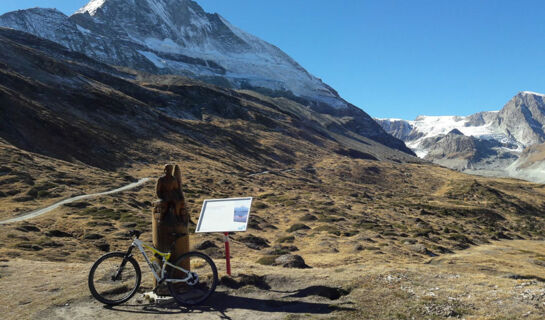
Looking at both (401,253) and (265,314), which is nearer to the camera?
(265,314)

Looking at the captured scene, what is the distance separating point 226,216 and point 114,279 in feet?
13.3

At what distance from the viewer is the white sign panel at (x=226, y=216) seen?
40.3 ft

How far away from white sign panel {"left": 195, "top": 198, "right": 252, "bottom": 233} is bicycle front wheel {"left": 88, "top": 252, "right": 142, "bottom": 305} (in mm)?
2519

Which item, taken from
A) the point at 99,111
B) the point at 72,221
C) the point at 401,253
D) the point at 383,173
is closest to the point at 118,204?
the point at 72,221

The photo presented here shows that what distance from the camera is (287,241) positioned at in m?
34.0

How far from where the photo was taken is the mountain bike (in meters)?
11.0

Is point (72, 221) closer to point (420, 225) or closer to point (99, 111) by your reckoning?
point (420, 225)

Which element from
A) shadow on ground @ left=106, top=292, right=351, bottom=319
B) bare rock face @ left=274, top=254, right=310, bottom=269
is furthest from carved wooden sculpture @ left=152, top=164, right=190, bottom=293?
bare rock face @ left=274, top=254, right=310, bottom=269

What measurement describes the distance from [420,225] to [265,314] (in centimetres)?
4428

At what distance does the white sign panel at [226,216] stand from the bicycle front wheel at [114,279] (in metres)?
2.52

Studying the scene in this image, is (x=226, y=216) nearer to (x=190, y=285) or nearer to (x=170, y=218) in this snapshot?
(x=170, y=218)

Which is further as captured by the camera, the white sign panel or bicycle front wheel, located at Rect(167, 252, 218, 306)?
the white sign panel

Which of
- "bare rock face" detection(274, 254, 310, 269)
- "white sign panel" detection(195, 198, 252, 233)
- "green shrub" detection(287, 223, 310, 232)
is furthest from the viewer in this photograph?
"green shrub" detection(287, 223, 310, 232)

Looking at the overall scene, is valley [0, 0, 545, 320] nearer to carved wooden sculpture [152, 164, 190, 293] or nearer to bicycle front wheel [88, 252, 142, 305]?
bicycle front wheel [88, 252, 142, 305]
